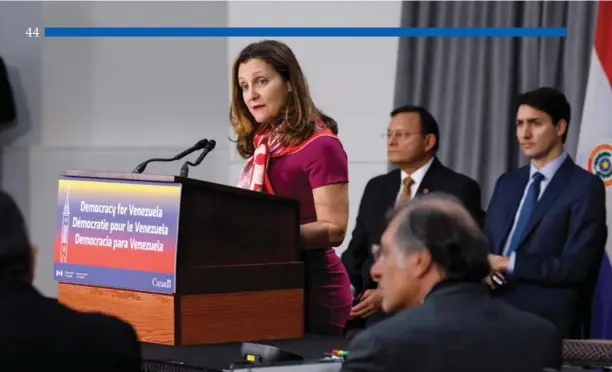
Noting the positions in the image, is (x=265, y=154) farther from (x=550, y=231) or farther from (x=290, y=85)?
(x=550, y=231)

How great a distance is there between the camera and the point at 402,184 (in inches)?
212

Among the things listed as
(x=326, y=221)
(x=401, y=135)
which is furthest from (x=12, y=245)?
(x=401, y=135)

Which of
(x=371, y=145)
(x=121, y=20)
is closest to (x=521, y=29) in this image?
(x=371, y=145)

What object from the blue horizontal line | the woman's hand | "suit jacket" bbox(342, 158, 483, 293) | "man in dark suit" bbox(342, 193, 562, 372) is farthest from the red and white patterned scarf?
the blue horizontal line

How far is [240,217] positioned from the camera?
10.2ft

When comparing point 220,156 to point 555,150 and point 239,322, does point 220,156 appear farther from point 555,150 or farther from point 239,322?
point 239,322

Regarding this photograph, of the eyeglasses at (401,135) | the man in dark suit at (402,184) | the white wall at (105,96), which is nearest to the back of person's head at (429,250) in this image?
the man in dark suit at (402,184)

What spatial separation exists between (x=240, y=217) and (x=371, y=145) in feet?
10.8

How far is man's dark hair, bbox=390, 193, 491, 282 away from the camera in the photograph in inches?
90.0

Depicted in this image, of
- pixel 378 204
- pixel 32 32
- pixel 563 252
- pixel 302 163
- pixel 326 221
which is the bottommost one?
pixel 563 252

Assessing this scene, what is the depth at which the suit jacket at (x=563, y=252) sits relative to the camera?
463cm

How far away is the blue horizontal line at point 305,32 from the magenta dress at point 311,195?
2.75 meters

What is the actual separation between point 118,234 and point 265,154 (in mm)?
506

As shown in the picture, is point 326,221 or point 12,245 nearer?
point 12,245
